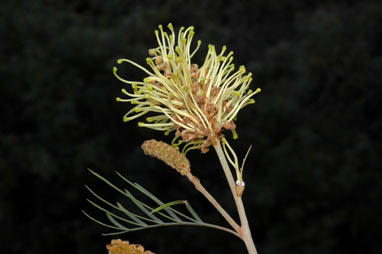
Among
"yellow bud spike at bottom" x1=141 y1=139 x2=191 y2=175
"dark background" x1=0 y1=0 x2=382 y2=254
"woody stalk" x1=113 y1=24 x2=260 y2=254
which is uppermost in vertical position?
"dark background" x1=0 y1=0 x2=382 y2=254

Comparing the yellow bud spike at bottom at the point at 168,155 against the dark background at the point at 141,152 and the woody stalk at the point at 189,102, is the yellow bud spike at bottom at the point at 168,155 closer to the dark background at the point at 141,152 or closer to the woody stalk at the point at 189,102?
the woody stalk at the point at 189,102

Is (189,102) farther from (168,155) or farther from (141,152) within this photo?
(141,152)

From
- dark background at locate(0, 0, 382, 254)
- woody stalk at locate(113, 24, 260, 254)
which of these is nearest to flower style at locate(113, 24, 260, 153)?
woody stalk at locate(113, 24, 260, 254)

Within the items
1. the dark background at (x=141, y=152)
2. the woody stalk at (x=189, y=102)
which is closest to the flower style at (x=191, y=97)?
the woody stalk at (x=189, y=102)

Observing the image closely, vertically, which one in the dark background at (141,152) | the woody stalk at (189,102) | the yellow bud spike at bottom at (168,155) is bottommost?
the yellow bud spike at bottom at (168,155)

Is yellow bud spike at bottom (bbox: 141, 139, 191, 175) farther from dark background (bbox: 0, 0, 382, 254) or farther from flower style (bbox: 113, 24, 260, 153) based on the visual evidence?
dark background (bbox: 0, 0, 382, 254)
